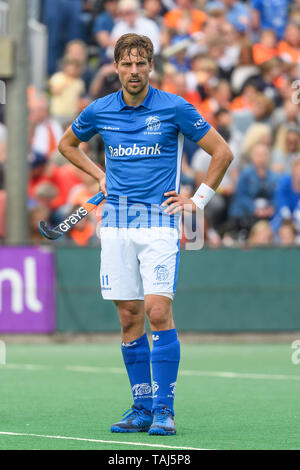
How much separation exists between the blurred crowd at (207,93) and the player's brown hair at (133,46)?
7.62 metres

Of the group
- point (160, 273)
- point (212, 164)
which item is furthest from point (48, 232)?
point (212, 164)

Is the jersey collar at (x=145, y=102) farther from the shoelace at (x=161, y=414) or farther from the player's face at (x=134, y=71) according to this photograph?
the shoelace at (x=161, y=414)

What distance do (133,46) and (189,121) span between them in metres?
0.56

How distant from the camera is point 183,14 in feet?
59.5

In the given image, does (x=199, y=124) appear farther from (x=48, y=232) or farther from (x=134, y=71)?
(x=48, y=232)

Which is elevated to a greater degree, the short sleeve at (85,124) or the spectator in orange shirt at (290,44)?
the spectator in orange shirt at (290,44)

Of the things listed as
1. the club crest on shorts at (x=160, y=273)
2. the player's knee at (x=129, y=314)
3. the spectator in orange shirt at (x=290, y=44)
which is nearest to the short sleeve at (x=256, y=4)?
the spectator in orange shirt at (x=290, y=44)

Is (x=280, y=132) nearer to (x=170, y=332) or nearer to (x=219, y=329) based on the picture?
(x=219, y=329)

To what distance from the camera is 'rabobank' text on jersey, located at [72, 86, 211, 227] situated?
21.7ft

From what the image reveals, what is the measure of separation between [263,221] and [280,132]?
199 cm

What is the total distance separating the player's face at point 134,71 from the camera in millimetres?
6555
